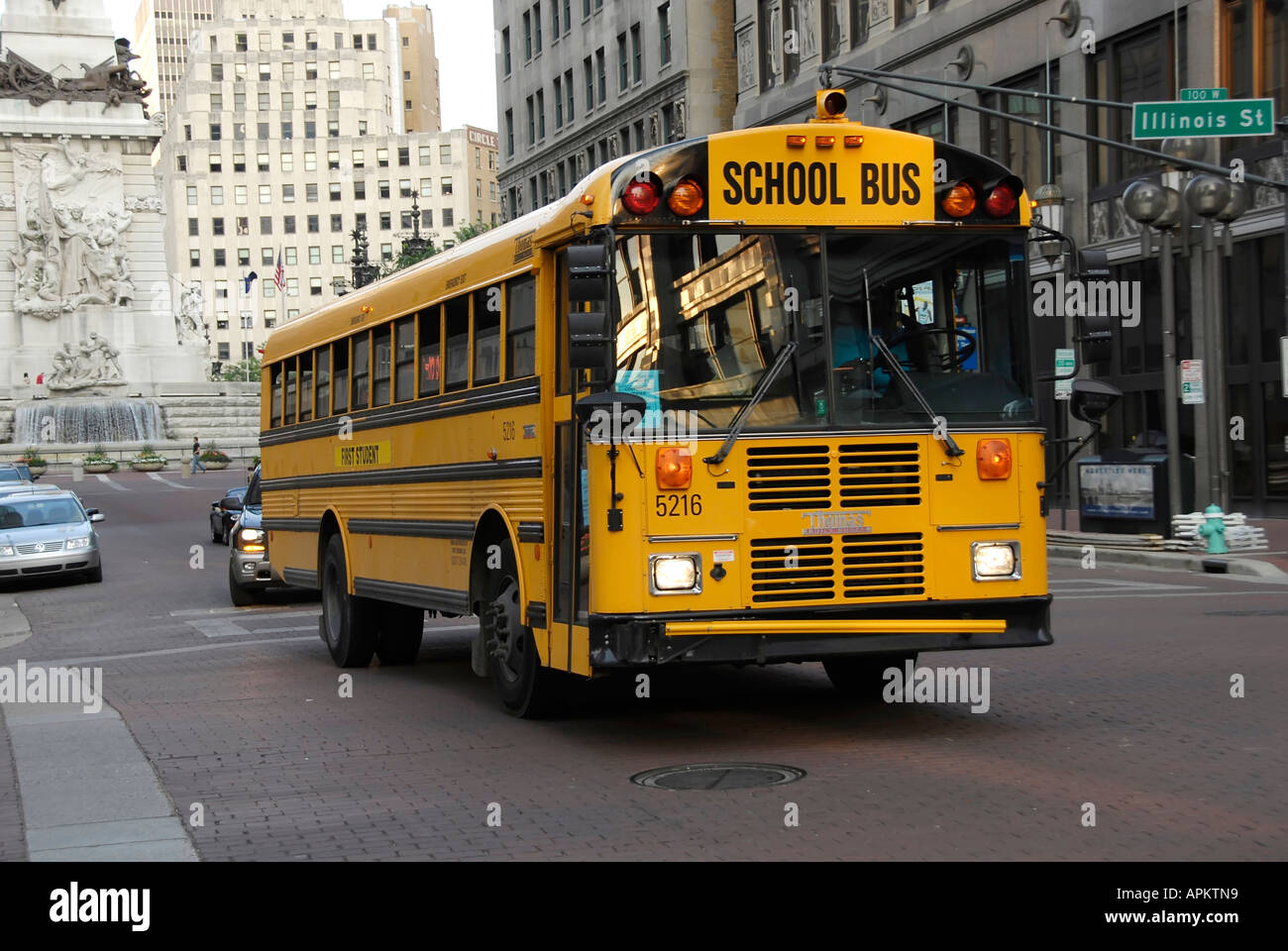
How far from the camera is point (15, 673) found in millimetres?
15516

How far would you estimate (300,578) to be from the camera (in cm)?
1633

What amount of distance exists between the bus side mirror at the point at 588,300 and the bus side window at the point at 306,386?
7398 millimetres

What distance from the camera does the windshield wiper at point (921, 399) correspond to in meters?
9.52

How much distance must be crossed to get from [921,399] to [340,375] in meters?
6.65

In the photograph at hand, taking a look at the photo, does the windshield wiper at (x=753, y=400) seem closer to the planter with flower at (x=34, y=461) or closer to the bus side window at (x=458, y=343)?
the bus side window at (x=458, y=343)

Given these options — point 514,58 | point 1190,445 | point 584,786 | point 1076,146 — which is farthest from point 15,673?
point 514,58

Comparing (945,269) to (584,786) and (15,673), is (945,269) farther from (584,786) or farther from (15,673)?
(15,673)

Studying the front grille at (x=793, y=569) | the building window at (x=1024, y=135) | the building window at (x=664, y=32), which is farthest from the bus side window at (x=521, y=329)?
the building window at (x=664, y=32)

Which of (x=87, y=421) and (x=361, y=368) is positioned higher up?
(x=87, y=421)

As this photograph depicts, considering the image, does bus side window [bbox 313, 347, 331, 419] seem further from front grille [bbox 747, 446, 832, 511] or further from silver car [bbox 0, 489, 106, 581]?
silver car [bbox 0, 489, 106, 581]

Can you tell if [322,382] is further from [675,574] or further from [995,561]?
[995,561]

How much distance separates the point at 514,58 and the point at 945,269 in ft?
228

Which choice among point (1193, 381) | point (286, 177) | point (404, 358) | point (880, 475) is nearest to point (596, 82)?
point (1193, 381)

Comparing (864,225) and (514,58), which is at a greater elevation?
(514,58)
